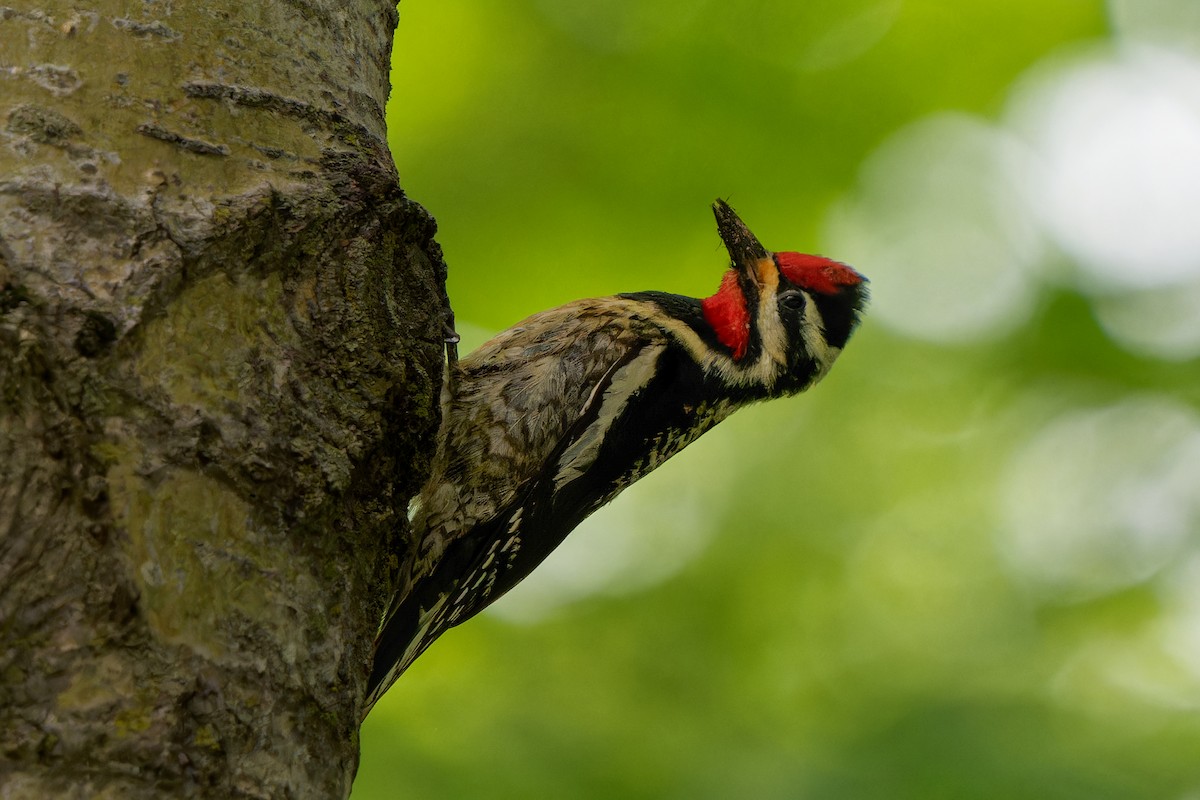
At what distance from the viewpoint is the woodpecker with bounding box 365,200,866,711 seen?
10.3ft

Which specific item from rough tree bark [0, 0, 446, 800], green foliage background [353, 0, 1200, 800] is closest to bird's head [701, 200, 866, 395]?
green foliage background [353, 0, 1200, 800]

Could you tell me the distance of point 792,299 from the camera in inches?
141

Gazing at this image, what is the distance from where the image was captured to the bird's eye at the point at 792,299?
3576 millimetres

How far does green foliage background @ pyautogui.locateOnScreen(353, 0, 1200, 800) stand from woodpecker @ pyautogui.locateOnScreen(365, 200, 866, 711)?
0.68 meters

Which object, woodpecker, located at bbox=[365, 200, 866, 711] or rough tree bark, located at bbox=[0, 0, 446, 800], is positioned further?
woodpecker, located at bbox=[365, 200, 866, 711]

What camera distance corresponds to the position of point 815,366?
12.0ft

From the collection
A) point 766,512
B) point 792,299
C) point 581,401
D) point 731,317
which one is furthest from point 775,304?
point 766,512

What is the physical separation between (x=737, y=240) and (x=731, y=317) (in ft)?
0.80

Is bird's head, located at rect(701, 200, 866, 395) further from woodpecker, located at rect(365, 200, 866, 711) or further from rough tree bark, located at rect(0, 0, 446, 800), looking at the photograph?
rough tree bark, located at rect(0, 0, 446, 800)

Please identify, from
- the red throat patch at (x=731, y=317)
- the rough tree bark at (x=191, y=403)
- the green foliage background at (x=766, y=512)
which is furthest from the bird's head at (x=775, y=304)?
the rough tree bark at (x=191, y=403)

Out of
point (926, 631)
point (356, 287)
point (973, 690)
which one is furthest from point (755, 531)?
point (356, 287)

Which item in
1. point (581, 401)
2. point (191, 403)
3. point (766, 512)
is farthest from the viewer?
point (766, 512)

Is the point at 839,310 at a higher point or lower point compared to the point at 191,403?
higher

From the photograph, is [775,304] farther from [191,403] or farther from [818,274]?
[191,403]
